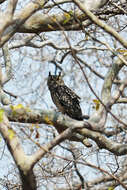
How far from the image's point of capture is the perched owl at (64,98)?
28.3 ft

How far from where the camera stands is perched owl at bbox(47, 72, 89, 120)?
28.3 ft

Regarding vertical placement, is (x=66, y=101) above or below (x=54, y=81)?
below

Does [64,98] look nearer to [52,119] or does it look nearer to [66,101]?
[66,101]

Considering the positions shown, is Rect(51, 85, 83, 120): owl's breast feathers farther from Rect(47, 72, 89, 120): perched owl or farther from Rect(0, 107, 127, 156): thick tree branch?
Rect(0, 107, 127, 156): thick tree branch

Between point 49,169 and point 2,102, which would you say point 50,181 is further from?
point 2,102

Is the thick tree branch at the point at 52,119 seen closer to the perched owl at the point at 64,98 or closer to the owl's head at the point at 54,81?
the perched owl at the point at 64,98

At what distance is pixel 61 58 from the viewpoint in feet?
23.4

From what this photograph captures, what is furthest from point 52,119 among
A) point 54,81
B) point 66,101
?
point 54,81

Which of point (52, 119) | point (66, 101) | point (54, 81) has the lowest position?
point (66, 101)

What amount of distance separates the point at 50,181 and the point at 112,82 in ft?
6.29

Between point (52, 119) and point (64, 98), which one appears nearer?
point (52, 119)

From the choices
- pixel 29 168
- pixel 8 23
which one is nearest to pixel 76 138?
pixel 29 168

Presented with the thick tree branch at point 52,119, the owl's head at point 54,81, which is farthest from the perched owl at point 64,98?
the thick tree branch at point 52,119

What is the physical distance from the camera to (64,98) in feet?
28.7
